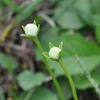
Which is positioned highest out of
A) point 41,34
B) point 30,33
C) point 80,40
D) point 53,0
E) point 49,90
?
point 53,0

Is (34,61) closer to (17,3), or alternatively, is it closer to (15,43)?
(15,43)

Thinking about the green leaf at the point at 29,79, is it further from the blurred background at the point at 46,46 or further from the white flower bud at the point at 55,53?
the white flower bud at the point at 55,53

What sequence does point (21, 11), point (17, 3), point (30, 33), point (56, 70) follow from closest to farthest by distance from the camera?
1. point (30, 33)
2. point (56, 70)
3. point (21, 11)
4. point (17, 3)

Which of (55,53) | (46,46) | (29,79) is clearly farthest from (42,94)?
(55,53)

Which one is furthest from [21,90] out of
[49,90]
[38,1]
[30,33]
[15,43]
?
[30,33]

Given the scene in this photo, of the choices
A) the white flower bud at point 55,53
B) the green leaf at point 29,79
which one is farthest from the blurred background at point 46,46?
the white flower bud at point 55,53

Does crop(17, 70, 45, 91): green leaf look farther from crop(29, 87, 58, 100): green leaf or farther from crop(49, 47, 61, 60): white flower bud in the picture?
crop(49, 47, 61, 60): white flower bud

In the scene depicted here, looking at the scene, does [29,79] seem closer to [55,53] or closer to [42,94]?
[42,94]
